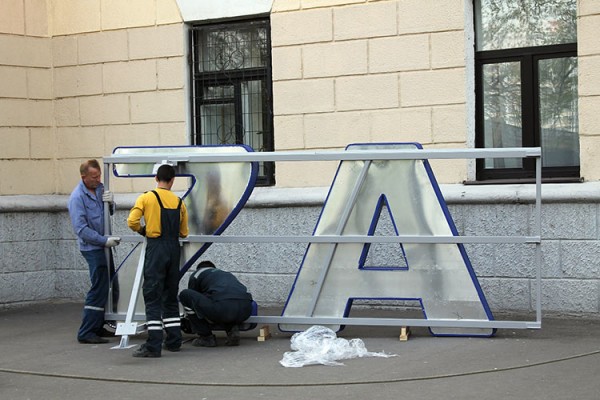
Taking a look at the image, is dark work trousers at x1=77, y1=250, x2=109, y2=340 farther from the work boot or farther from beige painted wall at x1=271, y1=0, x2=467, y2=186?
beige painted wall at x1=271, y1=0, x2=467, y2=186

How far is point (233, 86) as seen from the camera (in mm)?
13250

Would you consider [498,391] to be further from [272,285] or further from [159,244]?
[272,285]

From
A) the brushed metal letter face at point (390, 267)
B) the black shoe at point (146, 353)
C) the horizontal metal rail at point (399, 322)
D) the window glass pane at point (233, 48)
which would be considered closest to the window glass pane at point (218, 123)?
the window glass pane at point (233, 48)

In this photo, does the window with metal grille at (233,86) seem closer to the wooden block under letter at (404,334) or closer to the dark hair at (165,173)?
the dark hair at (165,173)

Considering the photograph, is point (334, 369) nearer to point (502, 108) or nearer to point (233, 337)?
point (233, 337)

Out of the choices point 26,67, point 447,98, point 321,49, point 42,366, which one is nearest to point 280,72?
point 321,49

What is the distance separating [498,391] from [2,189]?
8.07 meters

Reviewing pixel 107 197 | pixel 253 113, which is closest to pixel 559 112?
pixel 253 113

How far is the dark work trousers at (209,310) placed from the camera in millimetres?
9547

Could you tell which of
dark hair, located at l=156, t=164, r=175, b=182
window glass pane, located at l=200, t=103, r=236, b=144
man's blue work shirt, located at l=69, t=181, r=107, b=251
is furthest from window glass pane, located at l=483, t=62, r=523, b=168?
man's blue work shirt, located at l=69, t=181, r=107, b=251

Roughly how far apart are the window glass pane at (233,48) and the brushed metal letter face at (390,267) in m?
3.32

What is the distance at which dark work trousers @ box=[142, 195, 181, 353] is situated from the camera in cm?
931

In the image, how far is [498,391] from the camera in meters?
7.44

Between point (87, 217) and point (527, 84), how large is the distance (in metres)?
5.00
